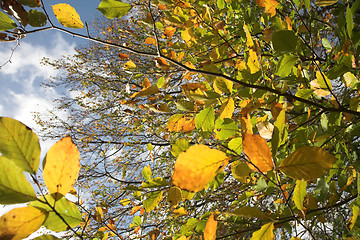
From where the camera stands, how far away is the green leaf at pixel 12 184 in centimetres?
32

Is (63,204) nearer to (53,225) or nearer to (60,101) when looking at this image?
(53,225)

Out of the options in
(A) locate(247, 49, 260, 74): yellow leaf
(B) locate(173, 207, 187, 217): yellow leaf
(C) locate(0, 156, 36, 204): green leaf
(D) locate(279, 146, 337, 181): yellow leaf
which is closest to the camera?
(C) locate(0, 156, 36, 204): green leaf

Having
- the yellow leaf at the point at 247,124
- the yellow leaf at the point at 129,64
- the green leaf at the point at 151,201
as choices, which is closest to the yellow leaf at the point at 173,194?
the green leaf at the point at 151,201

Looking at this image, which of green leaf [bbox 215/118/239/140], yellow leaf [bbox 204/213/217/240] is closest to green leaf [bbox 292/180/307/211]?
yellow leaf [bbox 204/213/217/240]

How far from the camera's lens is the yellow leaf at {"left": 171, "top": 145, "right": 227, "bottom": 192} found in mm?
416

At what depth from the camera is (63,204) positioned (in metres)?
0.40

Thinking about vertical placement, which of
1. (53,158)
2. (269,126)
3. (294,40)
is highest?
(294,40)

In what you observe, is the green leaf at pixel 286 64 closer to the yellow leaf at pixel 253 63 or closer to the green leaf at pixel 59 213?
the yellow leaf at pixel 253 63

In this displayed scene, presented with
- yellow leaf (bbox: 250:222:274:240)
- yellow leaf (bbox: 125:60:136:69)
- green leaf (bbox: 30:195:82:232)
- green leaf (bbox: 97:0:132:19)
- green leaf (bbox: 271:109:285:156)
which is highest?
yellow leaf (bbox: 125:60:136:69)

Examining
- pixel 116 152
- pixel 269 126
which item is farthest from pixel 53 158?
pixel 116 152

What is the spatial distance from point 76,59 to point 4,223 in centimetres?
797

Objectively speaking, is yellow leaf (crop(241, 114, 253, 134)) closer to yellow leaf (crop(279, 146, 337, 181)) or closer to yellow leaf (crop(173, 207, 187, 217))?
Result: yellow leaf (crop(279, 146, 337, 181))

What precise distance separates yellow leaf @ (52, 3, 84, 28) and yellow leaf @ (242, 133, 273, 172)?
59 centimetres

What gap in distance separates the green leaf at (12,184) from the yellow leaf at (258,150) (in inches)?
16.0
